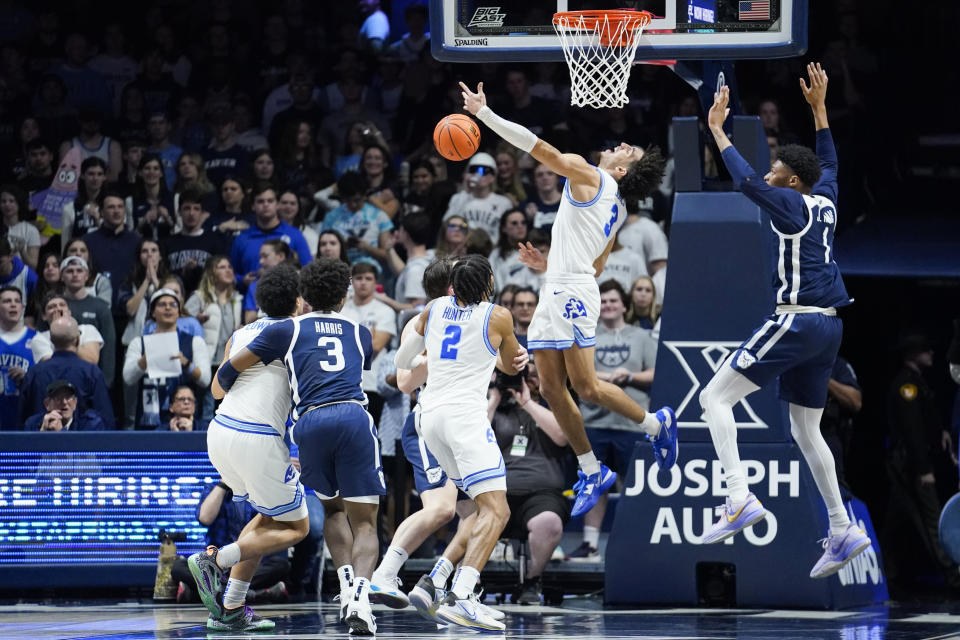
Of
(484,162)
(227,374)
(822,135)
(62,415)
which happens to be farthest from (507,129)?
(484,162)

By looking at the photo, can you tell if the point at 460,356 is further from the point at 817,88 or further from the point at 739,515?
the point at 817,88

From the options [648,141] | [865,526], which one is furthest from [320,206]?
[865,526]

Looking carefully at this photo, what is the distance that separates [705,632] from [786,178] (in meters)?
3.00

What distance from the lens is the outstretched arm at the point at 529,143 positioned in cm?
947

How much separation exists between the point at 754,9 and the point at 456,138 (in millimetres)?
2278

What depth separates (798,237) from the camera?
377 inches

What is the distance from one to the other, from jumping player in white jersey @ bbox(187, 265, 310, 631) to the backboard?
2.10m

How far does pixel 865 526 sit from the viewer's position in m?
12.1

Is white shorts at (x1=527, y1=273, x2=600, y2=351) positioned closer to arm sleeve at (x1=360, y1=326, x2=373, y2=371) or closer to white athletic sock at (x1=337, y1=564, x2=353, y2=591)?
arm sleeve at (x1=360, y1=326, x2=373, y2=371)

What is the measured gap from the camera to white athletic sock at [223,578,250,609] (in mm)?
9641

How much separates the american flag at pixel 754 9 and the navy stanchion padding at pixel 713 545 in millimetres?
3183

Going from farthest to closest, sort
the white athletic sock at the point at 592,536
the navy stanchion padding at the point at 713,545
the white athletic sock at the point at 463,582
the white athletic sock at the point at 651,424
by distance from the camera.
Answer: the white athletic sock at the point at 592,536
the navy stanchion padding at the point at 713,545
the white athletic sock at the point at 651,424
the white athletic sock at the point at 463,582

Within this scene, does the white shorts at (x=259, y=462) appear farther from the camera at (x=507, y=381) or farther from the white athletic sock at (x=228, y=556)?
the camera at (x=507, y=381)

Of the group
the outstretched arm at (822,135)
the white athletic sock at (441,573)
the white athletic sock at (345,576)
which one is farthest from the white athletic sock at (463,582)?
the outstretched arm at (822,135)
